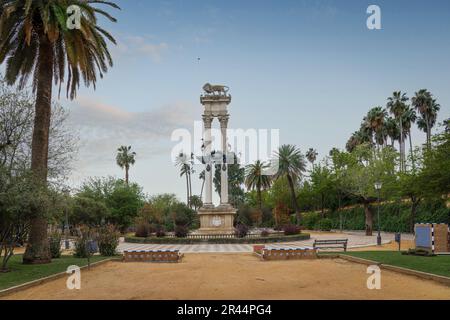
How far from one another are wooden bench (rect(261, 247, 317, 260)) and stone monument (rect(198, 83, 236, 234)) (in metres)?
18.3

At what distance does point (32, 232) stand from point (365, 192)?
38.8m

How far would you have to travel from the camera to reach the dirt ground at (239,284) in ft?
38.1

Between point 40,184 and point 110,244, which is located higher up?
point 40,184

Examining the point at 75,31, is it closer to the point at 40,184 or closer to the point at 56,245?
the point at 40,184

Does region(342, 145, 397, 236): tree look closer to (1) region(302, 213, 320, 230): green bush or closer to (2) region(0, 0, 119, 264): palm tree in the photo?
(1) region(302, 213, 320, 230): green bush

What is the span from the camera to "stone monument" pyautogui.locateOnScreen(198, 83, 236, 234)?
138 ft

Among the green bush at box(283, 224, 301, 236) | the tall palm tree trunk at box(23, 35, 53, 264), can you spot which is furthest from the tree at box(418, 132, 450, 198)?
the tall palm tree trunk at box(23, 35, 53, 264)

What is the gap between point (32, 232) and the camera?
20.0 m

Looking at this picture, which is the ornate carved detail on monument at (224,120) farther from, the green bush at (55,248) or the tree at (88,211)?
the green bush at (55,248)

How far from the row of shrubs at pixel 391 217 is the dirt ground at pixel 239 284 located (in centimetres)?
2932

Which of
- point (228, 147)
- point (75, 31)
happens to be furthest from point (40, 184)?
point (228, 147)

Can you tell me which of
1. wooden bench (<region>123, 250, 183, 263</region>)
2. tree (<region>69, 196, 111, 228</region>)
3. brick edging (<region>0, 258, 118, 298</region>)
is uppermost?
tree (<region>69, 196, 111, 228</region>)
